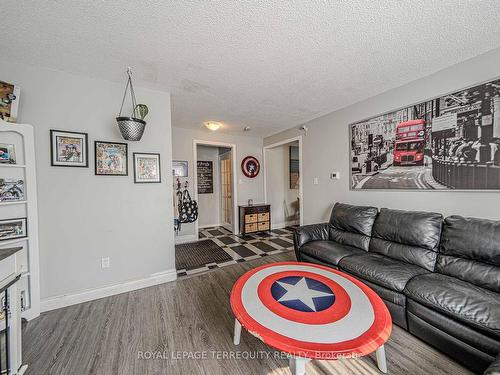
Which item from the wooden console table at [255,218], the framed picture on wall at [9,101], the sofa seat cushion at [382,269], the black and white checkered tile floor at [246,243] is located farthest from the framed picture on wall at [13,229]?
the wooden console table at [255,218]

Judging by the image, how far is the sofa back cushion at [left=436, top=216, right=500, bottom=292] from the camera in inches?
60.1

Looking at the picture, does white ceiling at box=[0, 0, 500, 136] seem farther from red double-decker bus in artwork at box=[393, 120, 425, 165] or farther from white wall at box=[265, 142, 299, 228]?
white wall at box=[265, 142, 299, 228]

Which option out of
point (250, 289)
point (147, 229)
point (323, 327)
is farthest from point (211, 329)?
point (147, 229)

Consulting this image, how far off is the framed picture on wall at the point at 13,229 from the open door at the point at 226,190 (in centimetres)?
354

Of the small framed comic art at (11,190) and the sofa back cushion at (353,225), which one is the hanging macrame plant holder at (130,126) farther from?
the sofa back cushion at (353,225)

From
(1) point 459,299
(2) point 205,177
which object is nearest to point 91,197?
(1) point 459,299

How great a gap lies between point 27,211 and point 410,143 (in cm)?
413

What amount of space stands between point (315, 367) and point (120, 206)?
2.42m

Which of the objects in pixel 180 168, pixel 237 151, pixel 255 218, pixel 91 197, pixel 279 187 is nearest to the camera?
pixel 91 197

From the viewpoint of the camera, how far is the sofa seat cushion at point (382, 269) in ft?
5.50

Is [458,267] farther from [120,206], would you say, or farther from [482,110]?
[120,206]

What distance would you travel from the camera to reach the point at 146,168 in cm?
244

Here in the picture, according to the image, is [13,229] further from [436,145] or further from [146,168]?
[436,145]

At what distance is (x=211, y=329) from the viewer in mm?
1687
